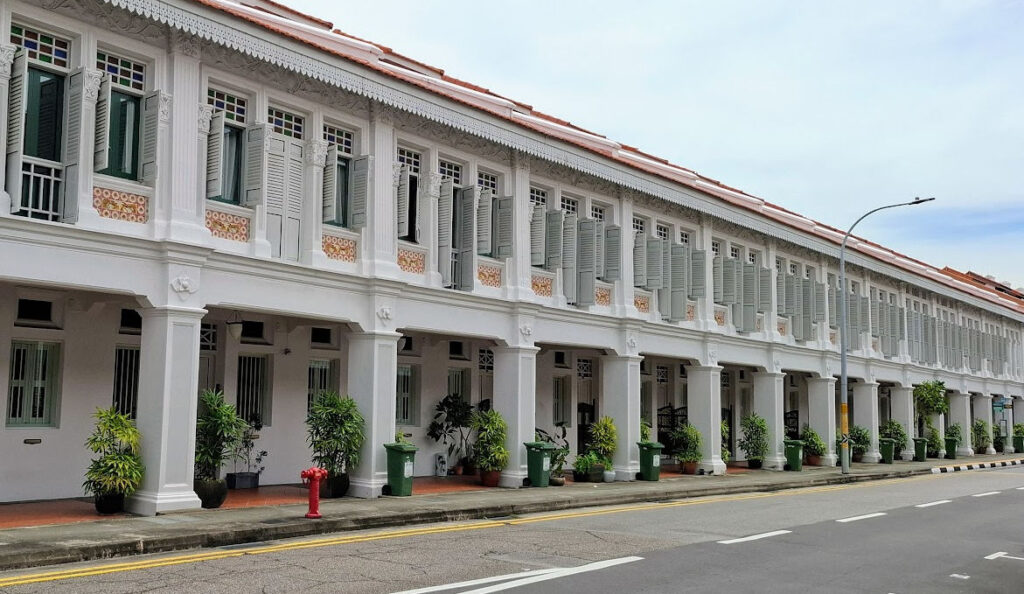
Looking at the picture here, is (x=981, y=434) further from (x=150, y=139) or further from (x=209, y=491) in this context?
(x=150, y=139)

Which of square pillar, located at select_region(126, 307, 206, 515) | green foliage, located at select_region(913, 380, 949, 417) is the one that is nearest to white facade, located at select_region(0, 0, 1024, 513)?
square pillar, located at select_region(126, 307, 206, 515)

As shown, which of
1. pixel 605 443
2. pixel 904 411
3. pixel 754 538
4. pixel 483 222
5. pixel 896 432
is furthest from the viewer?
pixel 904 411

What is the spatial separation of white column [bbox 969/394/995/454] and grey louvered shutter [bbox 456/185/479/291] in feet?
116

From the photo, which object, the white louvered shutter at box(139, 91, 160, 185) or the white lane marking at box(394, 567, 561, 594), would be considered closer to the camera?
the white lane marking at box(394, 567, 561, 594)

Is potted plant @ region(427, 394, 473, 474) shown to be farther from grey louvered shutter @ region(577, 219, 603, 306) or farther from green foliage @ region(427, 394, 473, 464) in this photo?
grey louvered shutter @ region(577, 219, 603, 306)

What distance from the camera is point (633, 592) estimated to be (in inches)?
345

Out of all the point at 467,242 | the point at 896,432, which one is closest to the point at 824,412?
the point at 896,432

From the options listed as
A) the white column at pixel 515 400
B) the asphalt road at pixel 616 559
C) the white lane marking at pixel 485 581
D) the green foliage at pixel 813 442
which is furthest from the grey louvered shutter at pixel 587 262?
the green foliage at pixel 813 442

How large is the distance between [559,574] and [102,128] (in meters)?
8.24

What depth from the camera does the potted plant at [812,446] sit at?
30.7 metres

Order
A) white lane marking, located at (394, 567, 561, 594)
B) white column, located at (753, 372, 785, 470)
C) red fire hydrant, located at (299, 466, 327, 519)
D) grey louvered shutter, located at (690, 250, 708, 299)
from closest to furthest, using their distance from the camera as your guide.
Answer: white lane marking, located at (394, 567, 561, 594), red fire hydrant, located at (299, 466, 327, 519), grey louvered shutter, located at (690, 250, 708, 299), white column, located at (753, 372, 785, 470)

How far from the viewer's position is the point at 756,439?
92.2ft

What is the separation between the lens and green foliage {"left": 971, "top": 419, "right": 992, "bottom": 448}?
44.3 meters

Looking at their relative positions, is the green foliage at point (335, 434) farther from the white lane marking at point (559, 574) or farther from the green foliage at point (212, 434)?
the white lane marking at point (559, 574)
